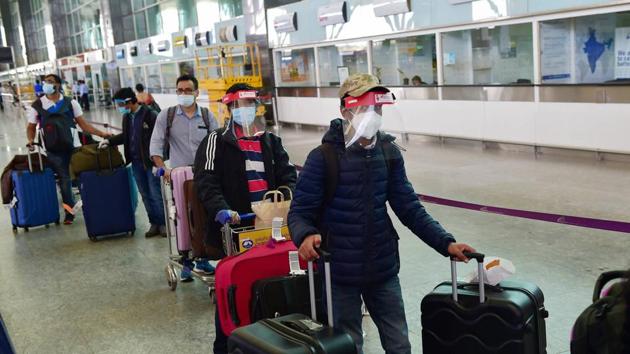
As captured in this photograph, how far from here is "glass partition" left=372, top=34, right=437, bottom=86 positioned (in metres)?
14.5

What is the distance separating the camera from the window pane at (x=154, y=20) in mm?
29250

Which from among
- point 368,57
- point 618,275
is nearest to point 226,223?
point 618,275

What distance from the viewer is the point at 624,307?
5.41 ft

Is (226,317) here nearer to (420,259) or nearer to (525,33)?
(420,259)

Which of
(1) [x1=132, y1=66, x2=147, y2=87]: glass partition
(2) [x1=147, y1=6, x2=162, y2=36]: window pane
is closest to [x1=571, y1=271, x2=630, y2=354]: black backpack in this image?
(2) [x1=147, y1=6, x2=162, y2=36]: window pane

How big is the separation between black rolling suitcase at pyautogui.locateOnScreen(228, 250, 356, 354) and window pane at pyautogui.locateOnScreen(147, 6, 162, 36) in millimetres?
28219

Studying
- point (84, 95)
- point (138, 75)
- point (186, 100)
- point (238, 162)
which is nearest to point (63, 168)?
point (186, 100)

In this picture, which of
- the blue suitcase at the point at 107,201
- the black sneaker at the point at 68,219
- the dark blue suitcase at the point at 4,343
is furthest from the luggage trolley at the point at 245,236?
the black sneaker at the point at 68,219

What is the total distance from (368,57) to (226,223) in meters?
12.5

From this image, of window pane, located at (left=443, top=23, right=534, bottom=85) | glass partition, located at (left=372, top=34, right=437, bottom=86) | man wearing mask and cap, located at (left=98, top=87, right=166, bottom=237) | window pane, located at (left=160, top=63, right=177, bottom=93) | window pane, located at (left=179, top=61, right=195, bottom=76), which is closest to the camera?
man wearing mask and cap, located at (left=98, top=87, right=166, bottom=237)

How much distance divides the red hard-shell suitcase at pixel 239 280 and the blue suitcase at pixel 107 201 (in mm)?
4148

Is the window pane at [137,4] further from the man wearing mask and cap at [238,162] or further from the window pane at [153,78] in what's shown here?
the man wearing mask and cap at [238,162]

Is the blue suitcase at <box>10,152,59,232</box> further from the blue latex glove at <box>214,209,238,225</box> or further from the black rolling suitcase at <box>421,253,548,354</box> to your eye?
the black rolling suitcase at <box>421,253,548,354</box>

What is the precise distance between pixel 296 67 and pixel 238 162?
15.6 m
